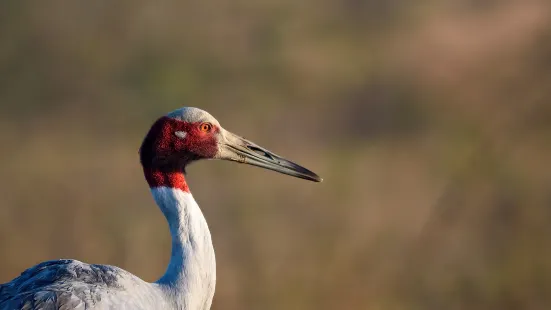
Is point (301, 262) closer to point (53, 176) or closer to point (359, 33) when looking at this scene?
point (53, 176)

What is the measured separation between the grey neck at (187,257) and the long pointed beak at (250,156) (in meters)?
0.42

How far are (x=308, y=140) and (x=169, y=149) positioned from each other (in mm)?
7520

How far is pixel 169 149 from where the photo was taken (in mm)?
6934

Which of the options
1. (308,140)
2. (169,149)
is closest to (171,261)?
(169,149)

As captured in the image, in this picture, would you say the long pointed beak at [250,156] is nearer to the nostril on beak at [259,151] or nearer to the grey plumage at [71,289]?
the nostril on beak at [259,151]

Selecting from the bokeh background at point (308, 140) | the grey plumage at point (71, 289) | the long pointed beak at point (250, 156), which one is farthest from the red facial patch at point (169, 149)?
the bokeh background at point (308, 140)

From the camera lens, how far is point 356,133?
15.0 metres

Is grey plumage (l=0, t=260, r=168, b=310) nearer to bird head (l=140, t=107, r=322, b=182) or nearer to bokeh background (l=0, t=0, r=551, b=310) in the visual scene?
bird head (l=140, t=107, r=322, b=182)

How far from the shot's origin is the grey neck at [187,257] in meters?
6.73

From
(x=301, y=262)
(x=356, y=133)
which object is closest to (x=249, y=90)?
(x=356, y=133)

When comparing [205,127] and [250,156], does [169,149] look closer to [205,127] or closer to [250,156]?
[205,127]

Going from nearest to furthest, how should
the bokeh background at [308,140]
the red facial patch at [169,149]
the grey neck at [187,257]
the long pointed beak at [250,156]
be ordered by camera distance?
1. the grey neck at [187,257]
2. the red facial patch at [169,149]
3. the long pointed beak at [250,156]
4. the bokeh background at [308,140]

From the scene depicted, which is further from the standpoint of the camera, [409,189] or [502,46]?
[502,46]

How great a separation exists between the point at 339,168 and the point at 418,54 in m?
3.74
